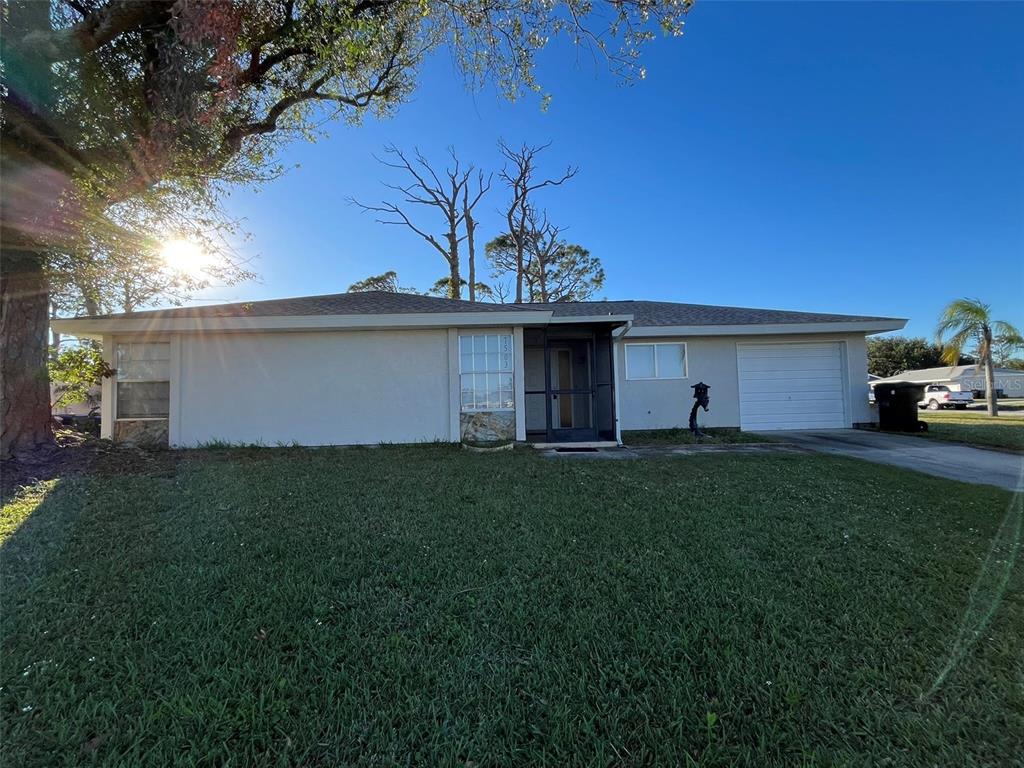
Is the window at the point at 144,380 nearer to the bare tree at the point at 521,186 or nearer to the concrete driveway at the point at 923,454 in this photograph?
the concrete driveway at the point at 923,454

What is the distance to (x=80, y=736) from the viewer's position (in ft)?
5.71

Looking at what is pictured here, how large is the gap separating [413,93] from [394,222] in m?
12.4

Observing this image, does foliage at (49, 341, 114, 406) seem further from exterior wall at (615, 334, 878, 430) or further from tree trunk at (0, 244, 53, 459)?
exterior wall at (615, 334, 878, 430)

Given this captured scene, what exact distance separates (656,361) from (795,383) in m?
3.68

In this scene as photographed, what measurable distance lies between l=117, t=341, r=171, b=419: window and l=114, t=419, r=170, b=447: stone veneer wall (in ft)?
0.35

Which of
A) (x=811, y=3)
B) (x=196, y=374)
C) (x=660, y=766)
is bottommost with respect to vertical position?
(x=660, y=766)

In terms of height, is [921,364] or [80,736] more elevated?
[921,364]

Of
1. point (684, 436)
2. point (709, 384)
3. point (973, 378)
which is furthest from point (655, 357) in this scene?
point (973, 378)

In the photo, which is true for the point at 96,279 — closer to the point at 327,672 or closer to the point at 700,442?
the point at 327,672

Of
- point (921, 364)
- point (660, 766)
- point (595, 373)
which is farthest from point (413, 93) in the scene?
point (921, 364)

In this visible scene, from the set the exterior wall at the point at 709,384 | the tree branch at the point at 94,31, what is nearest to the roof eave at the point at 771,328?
the exterior wall at the point at 709,384

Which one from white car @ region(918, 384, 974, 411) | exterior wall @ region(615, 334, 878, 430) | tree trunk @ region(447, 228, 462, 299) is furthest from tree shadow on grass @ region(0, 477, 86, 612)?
white car @ region(918, 384, 974, 411)

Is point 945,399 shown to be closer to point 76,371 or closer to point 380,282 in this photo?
point 380,282

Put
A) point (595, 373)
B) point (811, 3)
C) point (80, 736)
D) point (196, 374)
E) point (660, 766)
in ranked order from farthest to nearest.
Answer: point (595, 373) < point (196, 374) < point (811, 3) < point (80, 736) < point (660, 766)
